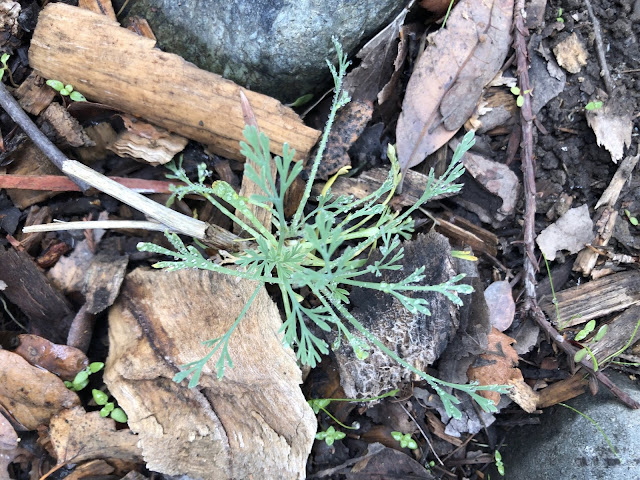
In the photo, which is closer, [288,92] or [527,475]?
[527,475]

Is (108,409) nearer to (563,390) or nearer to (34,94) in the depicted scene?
(34,94)

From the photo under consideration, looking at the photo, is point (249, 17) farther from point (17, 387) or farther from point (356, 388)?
point (17, 387)

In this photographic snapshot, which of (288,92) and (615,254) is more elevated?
(288,92)

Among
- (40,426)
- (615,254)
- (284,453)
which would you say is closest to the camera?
(284,453)

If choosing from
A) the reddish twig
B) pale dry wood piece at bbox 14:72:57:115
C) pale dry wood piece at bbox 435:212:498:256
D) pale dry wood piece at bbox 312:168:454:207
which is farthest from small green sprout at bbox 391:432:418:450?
pale dry wood piece at bbox 14:72:57:115

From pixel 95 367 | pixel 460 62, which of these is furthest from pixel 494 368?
pixel 95 367

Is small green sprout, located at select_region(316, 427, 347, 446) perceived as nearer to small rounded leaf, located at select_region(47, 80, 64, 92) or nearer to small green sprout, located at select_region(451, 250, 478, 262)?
small green sprout, located at select_region(451, 250, 478, 262)

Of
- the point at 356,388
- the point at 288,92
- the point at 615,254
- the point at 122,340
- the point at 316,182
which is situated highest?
the point at 288,92

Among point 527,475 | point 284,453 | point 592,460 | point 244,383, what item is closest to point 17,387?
point 244,383
